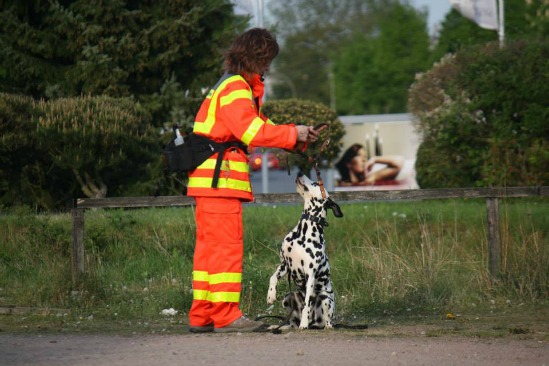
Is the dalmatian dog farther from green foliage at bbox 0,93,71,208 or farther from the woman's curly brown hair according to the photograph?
green foliage at bbox 0,93,71,208

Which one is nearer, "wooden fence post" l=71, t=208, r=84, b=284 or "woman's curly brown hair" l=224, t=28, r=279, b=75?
"woman's curly brown hair" l=224, t=28, r=279, b=75

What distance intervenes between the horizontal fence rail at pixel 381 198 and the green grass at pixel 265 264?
0.43ft

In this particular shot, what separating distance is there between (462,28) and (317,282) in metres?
38.5

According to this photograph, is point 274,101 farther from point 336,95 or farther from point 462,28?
point 336,95

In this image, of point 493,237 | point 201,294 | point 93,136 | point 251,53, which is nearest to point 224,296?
point 201,294

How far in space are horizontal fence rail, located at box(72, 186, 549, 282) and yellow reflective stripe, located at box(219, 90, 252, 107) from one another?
3299 mm

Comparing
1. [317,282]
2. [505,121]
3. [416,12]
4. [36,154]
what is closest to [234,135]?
[317,282]

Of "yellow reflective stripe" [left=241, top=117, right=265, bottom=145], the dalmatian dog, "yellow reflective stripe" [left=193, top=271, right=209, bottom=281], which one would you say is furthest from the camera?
the dalmatian dog

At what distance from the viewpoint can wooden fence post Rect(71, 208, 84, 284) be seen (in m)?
11.4

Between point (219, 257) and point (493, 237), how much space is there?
4.27 metres

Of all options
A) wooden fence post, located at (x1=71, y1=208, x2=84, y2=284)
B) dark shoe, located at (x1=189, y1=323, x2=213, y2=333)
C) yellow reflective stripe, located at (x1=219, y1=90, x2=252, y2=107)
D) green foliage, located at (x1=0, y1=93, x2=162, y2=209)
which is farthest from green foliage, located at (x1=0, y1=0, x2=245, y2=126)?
yellow reflective stripe, located at (x1=219, y1=90, x2=252, y2=107)

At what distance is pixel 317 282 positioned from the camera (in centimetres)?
840

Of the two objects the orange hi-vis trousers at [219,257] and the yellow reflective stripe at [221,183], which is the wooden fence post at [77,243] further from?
the yellow reflective stripe at [221,183]

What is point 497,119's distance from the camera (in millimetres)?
18875
